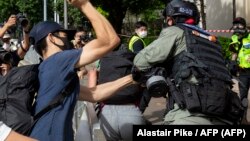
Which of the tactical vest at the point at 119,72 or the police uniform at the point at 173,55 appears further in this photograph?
the tactical vest at the point at 119,72

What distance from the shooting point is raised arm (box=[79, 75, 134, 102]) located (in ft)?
12.2

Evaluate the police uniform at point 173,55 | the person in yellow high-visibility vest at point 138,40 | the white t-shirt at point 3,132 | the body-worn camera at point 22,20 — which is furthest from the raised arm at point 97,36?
the person in yellow high-visibility vest at point 138,40

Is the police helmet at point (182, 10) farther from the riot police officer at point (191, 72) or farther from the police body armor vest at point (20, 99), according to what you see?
the police body armor vest at point (20, 99)

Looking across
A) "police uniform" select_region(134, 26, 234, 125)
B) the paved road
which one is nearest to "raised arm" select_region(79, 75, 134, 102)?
"police uniform" select_region(134, 26, 234, 125)

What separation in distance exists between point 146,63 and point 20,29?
294 centimetres

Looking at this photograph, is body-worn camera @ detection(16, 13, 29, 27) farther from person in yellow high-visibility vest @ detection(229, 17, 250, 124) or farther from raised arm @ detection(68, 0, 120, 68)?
person in yellow high-visibility vest @ detection(229, 17, 250, 124)

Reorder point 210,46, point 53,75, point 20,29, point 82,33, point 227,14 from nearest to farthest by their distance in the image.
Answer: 1. point 53,75
2. point 210,46
3. point 20,29
4. point 82,33
5. point 227,14

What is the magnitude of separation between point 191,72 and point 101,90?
3.02 ft

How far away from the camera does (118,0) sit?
3319 centimetres

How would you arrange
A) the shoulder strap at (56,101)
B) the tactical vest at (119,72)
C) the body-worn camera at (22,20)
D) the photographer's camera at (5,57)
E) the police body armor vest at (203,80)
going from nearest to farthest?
the shoulder strap at (56,101)
the police body armor vest at (203,80)
the photographer's camera at (5,57)
the tactical vest at (119,72)
the body-worn camera at (22,20)

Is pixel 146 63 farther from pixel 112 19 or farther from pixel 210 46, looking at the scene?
pixel 112 19

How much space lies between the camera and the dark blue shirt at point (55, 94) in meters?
3.04

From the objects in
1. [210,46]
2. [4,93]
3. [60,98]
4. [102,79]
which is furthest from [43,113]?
[102,79]

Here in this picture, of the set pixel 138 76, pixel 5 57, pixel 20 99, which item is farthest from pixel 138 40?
pixel 20 99
